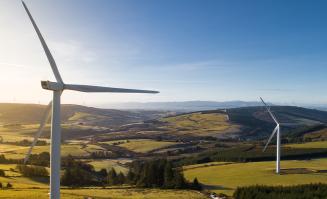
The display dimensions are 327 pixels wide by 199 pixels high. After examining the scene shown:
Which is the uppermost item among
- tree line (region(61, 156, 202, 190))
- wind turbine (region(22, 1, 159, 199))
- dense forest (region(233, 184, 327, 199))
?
wind turbine (region(22, 1, 159, 199))

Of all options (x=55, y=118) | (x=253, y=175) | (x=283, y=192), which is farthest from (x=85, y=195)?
(x=253, y=175)

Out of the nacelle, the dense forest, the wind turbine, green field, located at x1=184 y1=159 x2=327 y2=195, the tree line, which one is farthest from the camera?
the tree line

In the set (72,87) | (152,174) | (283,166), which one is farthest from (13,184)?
(283,166)

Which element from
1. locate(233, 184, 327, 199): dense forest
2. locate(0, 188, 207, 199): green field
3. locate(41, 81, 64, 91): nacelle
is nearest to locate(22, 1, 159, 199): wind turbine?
locate(41, 81, 64, 91): nacelle

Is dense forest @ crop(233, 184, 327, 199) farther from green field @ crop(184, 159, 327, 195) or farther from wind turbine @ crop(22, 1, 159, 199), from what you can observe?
wind turbine @ crop(22, 1, 159, 199)

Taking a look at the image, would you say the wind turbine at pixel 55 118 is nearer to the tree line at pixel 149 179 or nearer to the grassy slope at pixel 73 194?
the grassy slope at pixel 73 194

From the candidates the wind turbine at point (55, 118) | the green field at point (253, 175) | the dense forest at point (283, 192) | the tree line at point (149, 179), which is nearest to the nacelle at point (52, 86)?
the wind turbine at point (55, 118)

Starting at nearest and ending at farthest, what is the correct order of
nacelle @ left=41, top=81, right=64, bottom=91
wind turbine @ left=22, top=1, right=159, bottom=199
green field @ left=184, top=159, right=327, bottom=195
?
nacelle @ left=41, top=81, right=64, bottom=91, wind turbine @ left=22, top=1, right=159, bottom=199, green field @ left=184, top=159, right=327, bottom=195

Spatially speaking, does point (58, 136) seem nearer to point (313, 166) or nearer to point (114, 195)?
point (114, 195)
